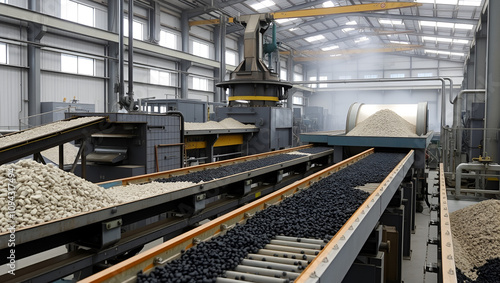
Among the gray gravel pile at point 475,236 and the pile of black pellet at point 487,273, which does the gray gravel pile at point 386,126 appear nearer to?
the gray gravel pile at point 475,236

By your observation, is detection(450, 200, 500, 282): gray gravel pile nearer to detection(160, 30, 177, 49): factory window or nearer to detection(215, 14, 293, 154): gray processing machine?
detection(215, 14, 293, 154): gray processing machine

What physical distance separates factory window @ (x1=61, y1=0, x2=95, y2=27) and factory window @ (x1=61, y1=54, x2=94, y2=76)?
1.14 m

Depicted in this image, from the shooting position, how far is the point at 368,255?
298 centimetres

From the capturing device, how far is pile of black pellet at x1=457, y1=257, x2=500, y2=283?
9.31 feet

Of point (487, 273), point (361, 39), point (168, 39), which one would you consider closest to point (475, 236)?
point (487, 273)

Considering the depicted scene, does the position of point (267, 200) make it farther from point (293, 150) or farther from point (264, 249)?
point (293, 150)

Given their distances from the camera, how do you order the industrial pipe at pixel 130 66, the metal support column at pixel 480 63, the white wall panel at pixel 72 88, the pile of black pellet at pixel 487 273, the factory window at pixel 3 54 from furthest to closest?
1. the metal support column at pixel 480 63
2. the white wall panel at pixel 72 88
3. the factory window at pixel 3 54
4. the industrial pipe at pixel 130 66
5. the pile of black pellet at pixel 487 273

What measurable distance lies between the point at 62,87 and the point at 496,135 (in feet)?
37.9

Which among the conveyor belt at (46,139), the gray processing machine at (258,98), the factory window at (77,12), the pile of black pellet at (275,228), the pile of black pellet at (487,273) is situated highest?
the factory window at (77,12)

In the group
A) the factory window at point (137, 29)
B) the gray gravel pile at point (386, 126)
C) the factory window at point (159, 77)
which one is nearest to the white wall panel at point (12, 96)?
the factory window at point (137, 29)

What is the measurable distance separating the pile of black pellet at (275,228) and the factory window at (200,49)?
579 inches

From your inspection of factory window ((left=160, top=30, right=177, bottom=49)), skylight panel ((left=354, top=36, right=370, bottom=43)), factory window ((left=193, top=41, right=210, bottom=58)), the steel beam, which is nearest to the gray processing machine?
the steel beam

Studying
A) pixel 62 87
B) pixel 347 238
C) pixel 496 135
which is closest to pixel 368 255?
pixel 347 238

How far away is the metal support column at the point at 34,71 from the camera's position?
10.5 meters
